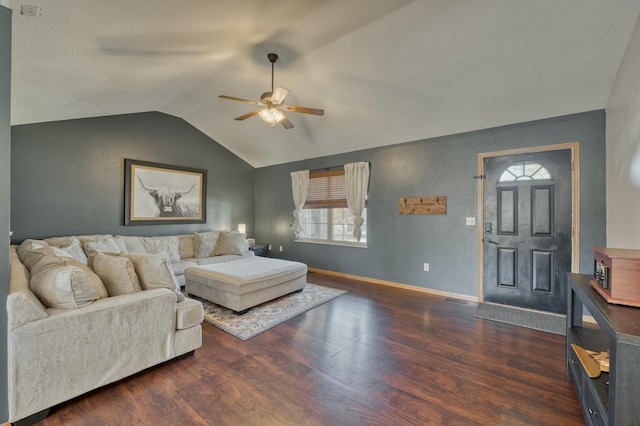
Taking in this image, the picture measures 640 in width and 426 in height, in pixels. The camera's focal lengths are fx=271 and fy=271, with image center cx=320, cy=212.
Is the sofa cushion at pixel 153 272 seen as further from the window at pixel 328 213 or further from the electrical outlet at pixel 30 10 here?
the window at pixel 328 213

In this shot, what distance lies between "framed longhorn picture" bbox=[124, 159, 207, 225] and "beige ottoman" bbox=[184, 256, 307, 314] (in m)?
1.77

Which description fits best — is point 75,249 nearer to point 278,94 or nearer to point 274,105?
point 274,105

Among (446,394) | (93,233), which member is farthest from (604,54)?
(93,233)

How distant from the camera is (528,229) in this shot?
3430mm

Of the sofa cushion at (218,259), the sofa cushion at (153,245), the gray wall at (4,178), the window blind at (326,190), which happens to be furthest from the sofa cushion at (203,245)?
the gray wall at (4,178)

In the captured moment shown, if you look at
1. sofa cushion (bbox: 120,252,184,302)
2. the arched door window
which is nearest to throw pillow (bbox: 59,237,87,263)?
sofa cushion (bbox: 120,252,184,302)

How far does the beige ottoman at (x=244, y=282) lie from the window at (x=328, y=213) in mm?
1483

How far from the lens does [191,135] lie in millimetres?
5438

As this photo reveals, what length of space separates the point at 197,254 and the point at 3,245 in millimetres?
3502

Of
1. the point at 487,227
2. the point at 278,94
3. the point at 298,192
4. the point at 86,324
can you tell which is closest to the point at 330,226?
the point at 298,192

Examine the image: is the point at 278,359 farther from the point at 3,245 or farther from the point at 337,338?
the point at 3,245

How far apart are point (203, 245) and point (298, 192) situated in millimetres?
2125

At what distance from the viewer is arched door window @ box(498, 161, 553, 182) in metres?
3.35

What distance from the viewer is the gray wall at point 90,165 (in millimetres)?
3621
